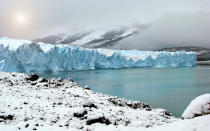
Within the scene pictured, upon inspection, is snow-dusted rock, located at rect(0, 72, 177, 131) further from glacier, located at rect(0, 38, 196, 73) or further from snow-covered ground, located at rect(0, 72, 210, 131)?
glacier, located at rect(0, 38, 196, 73)

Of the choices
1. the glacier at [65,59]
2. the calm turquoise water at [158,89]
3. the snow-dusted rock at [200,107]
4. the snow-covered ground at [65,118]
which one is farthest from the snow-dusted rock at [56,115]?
the glacier at [65,59]

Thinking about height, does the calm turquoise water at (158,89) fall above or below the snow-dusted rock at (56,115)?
below

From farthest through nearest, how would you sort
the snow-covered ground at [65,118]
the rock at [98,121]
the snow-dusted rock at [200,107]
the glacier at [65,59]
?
1. the glacier at [65,59]
2. the rock at [98,121]
3. the snow-dusted rock at [200,107]
4. the snow-covered ground at [65,118]

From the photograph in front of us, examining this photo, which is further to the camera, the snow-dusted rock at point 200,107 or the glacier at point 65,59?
the glacier at point 65,59

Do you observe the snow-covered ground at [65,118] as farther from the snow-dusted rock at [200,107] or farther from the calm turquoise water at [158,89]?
the calm turquoise water at [158,89]

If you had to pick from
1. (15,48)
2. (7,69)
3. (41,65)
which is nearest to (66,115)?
(7,69)

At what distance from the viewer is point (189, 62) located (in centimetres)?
7956

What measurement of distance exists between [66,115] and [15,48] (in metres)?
38.8

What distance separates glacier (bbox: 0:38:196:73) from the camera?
143 feet

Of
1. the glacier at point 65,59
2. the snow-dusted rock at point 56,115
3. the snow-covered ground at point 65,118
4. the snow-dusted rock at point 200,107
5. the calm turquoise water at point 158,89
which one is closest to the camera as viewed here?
the snow-covered ground at point 65,118

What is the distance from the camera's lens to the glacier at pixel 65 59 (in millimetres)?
43625

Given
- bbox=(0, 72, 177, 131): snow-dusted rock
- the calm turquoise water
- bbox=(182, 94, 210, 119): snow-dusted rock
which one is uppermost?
bbox=(182, 94, 210, 119): snow-dusted rock

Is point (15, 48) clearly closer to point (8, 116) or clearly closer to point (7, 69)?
point (7, 69)

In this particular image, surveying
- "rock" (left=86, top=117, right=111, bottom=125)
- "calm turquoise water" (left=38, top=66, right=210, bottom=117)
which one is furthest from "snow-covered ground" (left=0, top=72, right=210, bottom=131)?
"calm turquoise water" (left=38, top=66, right=210, bottom=117)
